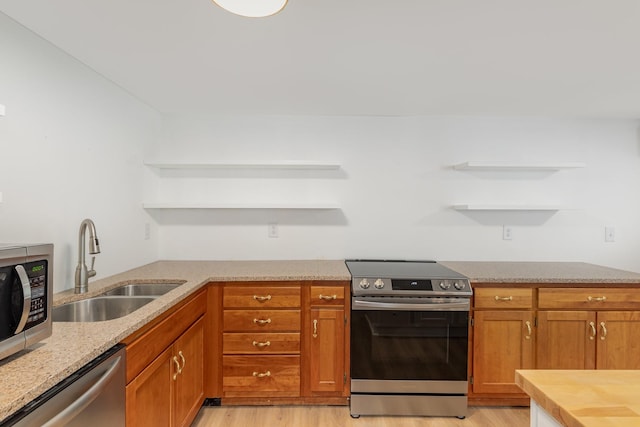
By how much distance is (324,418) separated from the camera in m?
2.16

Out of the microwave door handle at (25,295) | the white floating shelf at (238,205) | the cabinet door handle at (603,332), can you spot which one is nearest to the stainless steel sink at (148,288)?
the white floating shelf at (238,205)

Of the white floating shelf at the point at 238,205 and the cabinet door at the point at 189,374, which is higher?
the white floating shelf at the point at 238,205

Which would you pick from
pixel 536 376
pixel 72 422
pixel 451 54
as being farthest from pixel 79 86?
pixel 536 376

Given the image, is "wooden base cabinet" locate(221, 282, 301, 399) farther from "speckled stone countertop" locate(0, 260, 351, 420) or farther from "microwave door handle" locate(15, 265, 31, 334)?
"microwave door handle" locate(15, 265, 31, 334)

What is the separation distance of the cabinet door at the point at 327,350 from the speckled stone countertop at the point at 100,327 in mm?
258

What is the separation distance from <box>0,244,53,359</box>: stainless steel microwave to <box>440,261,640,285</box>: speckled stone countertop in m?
2.18

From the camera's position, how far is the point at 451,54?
1.75m

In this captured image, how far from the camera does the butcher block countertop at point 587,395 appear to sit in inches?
25.2

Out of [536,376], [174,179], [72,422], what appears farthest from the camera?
[174,179]

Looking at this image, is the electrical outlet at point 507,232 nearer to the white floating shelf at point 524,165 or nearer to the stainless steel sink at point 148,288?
the white floating shelf at point 524,165

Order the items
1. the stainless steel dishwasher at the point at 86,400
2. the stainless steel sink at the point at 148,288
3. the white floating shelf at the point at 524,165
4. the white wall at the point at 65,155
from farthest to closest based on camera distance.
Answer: the white floating shelf at the point at 524,165 → the stainless steel sink at the point at 148,288 → the white wall at the point at 65,155 → the stainless steel dishwasher at the point at 86,400

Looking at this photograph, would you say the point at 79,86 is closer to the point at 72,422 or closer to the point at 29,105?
the point at 29,105

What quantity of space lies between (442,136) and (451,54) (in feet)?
3.86

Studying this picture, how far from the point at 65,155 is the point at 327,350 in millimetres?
1887
